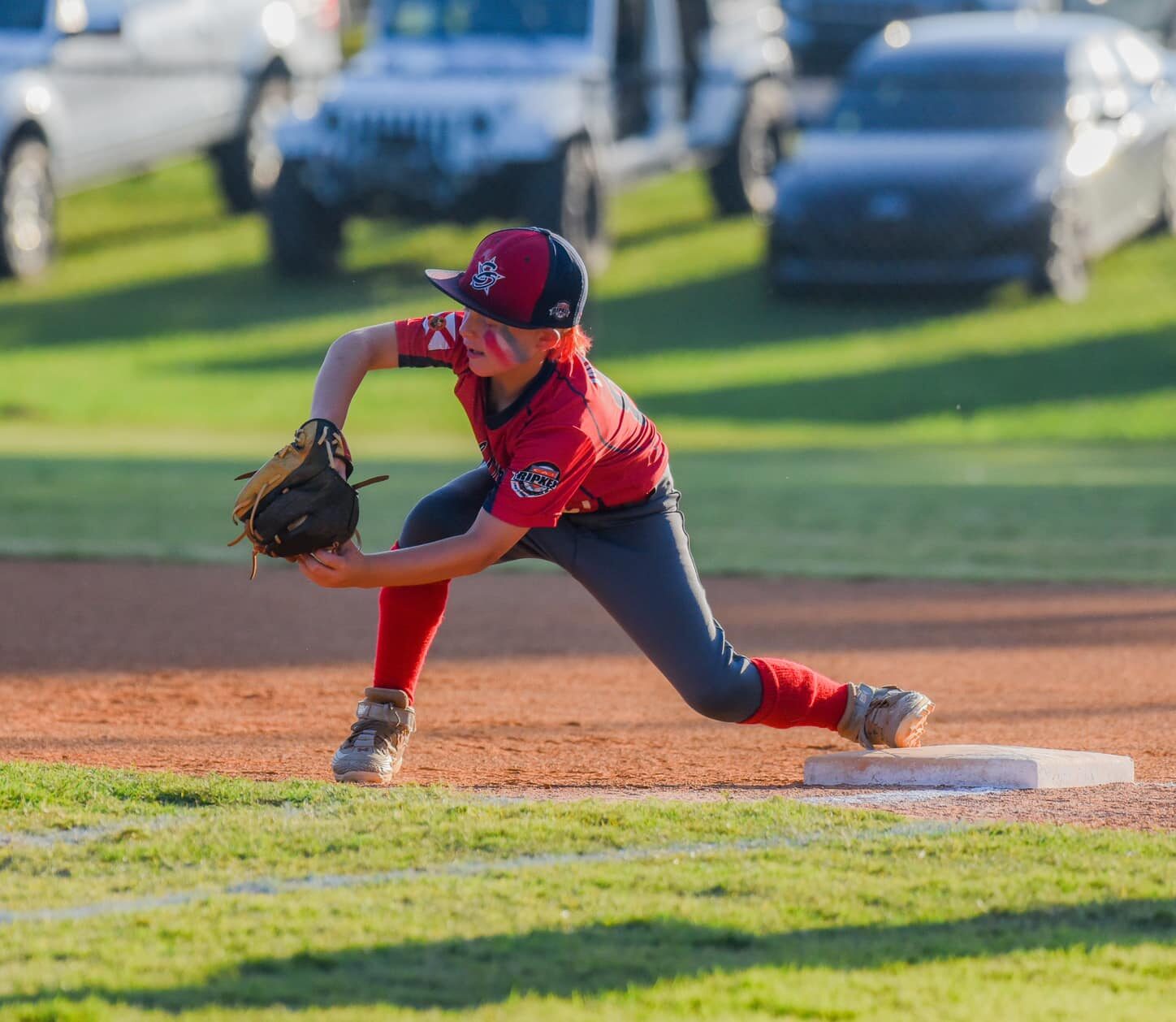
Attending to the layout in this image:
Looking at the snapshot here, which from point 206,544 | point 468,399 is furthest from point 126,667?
point 206,544

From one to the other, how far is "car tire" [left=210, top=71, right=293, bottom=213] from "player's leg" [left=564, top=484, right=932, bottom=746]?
15069 mm

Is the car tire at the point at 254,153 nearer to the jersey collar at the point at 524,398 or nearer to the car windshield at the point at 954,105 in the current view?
the car windshield at the point at 954,105

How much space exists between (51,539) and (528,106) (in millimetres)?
7899

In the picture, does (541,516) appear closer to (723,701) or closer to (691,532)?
(723,701)

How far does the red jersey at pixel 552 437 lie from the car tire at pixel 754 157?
15.2 meters

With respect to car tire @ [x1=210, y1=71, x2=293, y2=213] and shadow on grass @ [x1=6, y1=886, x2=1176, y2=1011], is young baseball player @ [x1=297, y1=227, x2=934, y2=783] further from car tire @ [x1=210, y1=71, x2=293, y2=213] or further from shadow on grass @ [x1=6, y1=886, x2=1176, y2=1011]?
car tire @ [x1=210, y1=71, x2=293, y2=213]

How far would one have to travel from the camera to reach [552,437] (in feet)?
13.4

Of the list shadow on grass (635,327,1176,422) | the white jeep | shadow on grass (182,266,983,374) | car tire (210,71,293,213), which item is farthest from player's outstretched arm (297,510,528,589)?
car tire (210,71,293,213)

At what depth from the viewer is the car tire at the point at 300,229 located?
650 inches

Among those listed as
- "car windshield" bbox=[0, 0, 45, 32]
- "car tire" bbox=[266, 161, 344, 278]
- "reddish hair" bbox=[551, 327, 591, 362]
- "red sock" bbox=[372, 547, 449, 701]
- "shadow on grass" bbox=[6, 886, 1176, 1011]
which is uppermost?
"reddish hair" bbox=[551, 327, 591, 362]

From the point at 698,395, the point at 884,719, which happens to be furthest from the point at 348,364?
the point at 698,395

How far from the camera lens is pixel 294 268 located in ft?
58.2

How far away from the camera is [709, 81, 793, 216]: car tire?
19312mm

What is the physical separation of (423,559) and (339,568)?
18cm
